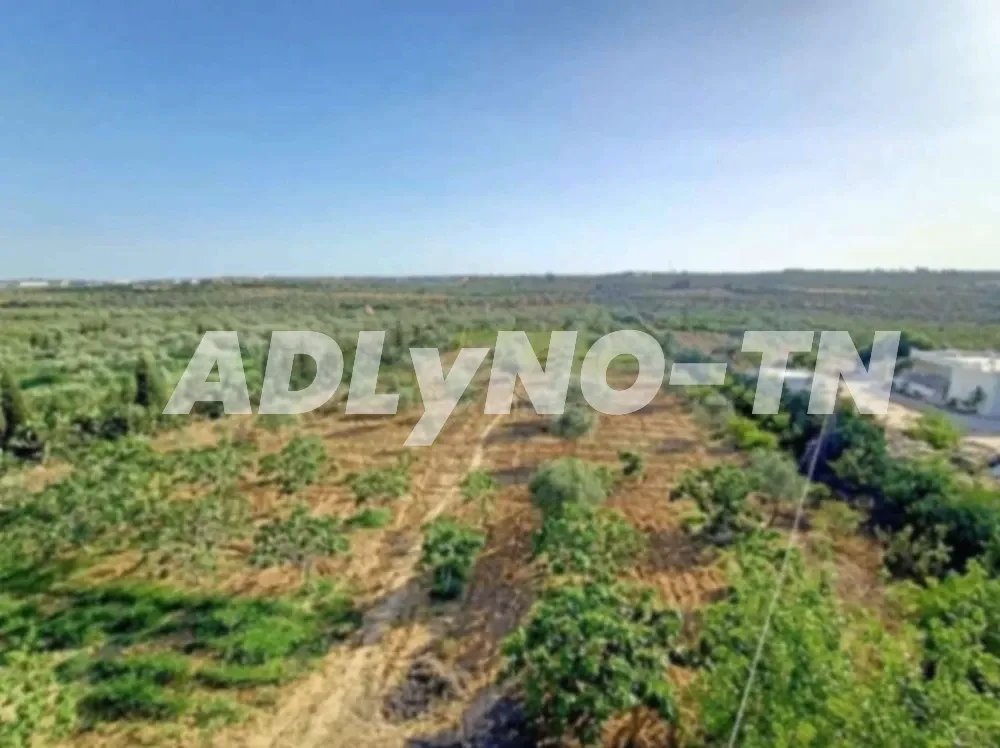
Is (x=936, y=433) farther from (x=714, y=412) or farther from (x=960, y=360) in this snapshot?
(x=960, y=360)

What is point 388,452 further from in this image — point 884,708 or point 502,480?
point 884,708

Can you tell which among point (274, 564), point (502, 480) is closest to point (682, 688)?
point (274, 564)

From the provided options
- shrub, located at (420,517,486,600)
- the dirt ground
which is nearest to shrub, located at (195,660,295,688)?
the dirt ground

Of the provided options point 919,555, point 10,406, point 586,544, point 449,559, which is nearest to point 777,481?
point 919,555

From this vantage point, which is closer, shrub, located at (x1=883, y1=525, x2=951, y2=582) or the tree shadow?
the tree shadow

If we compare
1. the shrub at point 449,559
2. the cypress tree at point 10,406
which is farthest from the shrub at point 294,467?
the cypress tree at point 10,406

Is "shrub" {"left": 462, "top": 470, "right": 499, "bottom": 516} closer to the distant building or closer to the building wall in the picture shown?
the distant building
